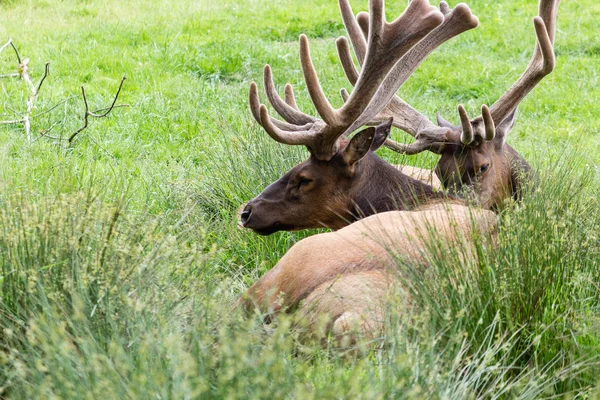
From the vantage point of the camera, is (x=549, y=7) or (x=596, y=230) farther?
(x=549, y=7)

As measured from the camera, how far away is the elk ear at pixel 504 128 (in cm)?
610

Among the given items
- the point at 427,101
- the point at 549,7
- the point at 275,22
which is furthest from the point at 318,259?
the point at 275,22

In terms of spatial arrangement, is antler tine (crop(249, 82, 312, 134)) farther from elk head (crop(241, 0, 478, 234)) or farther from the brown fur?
the brown fur

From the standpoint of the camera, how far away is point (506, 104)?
6.15m

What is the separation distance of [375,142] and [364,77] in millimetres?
531

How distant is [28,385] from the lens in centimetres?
Result: 298

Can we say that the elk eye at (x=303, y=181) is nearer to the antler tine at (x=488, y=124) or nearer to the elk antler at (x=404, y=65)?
the elk antler at (x=404, y=65)

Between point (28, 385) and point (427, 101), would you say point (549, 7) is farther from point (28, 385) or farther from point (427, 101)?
point (28, 385)

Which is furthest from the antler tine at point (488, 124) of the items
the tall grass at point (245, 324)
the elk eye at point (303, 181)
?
the tall grass at point (245, 324)

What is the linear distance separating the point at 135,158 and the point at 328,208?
250 cm

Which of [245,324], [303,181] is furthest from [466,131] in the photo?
[245,324]

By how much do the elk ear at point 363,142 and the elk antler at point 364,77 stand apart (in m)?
0.09

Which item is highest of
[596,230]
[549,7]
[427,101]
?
[549,7]

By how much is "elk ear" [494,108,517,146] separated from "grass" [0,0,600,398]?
338 millimetres
